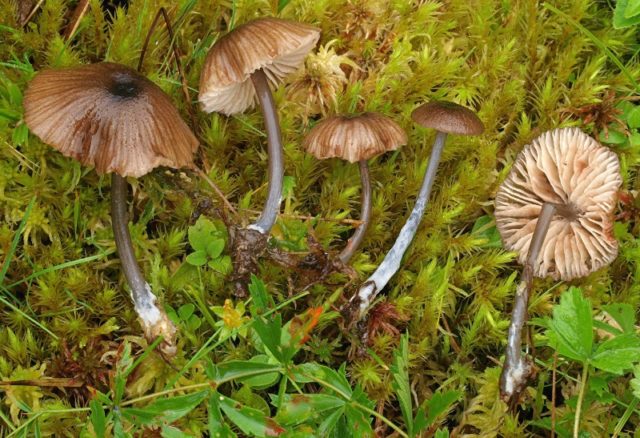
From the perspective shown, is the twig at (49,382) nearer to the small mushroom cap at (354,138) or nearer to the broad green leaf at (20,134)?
the broad green leaf at (20,134)

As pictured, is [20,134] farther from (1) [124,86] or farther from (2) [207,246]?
(2) [207,246]

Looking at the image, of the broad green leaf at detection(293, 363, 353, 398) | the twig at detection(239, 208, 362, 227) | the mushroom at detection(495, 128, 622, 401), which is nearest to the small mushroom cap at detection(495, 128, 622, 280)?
the mushroom at detection(495, 128, 622, 401)

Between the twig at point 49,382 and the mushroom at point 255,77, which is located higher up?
the mushroom at point 255,77

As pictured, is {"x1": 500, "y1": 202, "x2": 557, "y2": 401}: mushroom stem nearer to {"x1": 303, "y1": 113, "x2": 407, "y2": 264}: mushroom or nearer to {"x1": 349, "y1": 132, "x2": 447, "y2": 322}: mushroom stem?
{"x1": 349, "y1": 132, "x2": 447, "y2": 322}: mushroom stem

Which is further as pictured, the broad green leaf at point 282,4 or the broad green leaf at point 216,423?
the broad green leaf at point 282,4

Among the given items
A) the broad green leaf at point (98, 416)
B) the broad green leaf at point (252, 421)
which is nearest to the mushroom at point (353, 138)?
the broad green leaf at point (252, 421)

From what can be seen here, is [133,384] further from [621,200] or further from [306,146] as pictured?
[621,200]

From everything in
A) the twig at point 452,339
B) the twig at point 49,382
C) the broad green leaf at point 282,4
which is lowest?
the twig at point 452,339

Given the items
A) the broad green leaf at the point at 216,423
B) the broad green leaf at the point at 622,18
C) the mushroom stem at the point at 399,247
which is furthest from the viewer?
the broad green leaf at the point at 622,18
